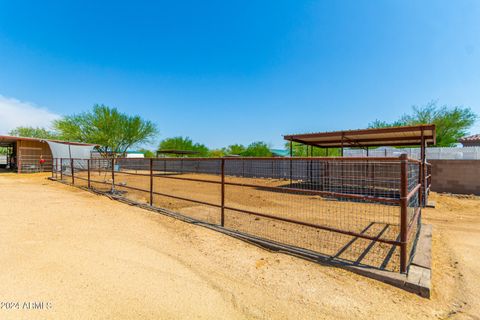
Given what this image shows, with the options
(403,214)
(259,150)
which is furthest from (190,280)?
(259,150)

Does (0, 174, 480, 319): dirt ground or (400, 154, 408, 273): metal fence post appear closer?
(0, 174, 480, 319): dirt ground

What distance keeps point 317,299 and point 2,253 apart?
3.89 metres

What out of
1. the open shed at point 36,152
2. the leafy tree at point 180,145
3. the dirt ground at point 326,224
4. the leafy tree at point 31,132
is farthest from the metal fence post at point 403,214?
the leafy tree at point 31,132

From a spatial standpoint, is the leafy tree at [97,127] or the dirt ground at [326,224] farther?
the leafy tree at [97,127]

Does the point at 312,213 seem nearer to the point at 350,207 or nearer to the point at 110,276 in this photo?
the point at 350,207

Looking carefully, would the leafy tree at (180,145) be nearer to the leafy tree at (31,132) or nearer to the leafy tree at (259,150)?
the leafy tree at (259,150)

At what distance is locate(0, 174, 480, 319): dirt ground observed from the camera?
2008 millimetres

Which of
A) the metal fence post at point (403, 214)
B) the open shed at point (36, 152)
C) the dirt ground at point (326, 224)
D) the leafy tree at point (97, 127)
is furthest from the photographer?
the leafy tree at point (97, 127)

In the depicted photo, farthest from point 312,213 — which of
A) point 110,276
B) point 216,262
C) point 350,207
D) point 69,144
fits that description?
point 69,144

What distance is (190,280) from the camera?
250 cm

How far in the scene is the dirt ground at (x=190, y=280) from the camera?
201cm

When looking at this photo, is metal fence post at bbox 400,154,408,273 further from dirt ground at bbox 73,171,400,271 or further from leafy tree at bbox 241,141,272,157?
leafy tree at bbox 241,141,272,157

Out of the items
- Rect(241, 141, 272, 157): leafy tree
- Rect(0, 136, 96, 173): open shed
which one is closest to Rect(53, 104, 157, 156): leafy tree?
Rect(0, 136, 96, 173): open shed

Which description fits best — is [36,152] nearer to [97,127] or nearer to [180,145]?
[97,127]
